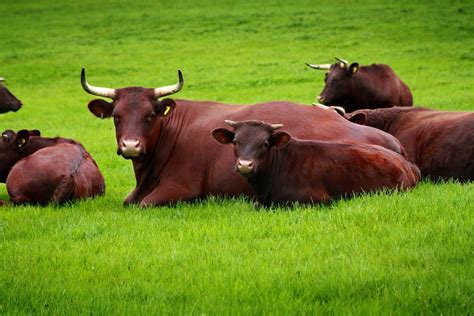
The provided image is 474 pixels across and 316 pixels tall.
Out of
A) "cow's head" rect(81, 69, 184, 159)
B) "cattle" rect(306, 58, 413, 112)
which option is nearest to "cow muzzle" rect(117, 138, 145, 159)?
"cow's head" rect(81, 69, 184, 159)

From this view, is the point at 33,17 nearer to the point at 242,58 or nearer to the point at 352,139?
the point at 242,58

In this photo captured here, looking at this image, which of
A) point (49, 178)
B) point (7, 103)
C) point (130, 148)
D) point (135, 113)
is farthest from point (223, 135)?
point (7, 103)

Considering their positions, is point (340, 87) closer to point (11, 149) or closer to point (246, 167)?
point (11, 149)

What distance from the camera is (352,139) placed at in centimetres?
1115

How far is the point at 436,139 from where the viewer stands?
41.2ft

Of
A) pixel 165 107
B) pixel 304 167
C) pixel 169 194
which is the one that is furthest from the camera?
pixel 165 107

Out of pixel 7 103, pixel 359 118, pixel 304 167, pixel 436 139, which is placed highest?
pixel 304 167

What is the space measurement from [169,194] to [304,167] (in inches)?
80.1

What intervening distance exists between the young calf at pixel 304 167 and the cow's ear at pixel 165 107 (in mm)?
1491

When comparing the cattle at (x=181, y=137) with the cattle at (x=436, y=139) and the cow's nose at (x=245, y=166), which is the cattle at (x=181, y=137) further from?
the cow's nose at (x=245, y=166)

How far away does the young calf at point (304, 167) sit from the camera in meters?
9.87

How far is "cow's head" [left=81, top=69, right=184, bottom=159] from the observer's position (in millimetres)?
10938

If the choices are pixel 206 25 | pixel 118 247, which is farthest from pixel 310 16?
pixel 118 247

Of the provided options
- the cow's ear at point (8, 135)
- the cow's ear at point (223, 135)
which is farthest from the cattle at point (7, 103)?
the cow's ear at point (223, 135)
